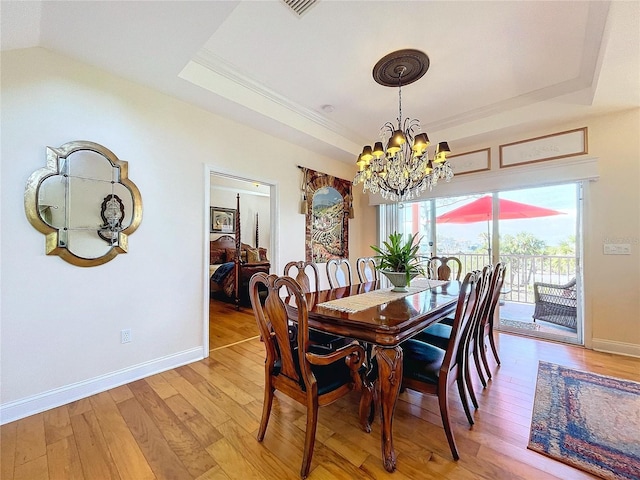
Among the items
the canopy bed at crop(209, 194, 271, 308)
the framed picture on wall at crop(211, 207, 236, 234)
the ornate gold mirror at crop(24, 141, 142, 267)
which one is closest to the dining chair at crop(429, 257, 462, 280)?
the canopy bed at crop(209, 194, 271, 308)

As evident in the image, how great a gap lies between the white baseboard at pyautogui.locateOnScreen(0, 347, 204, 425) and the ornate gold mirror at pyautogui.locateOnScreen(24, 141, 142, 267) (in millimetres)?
986

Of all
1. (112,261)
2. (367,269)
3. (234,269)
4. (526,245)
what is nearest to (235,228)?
(234,269)

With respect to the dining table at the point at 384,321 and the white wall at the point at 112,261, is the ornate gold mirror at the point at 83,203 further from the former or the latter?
the dining table at the point at 384,321

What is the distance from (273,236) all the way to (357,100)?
2060mm

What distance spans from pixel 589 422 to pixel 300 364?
2.08m

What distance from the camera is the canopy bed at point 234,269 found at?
16.0ft

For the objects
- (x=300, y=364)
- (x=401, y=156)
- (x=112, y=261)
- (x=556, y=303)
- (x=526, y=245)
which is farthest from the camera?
(x=526, y=245)

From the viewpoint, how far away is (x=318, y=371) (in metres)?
1.54

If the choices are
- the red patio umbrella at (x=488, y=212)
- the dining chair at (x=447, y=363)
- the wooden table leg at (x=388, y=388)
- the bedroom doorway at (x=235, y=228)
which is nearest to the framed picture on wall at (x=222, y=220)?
the bedroom doorway at (x=235, y=228)

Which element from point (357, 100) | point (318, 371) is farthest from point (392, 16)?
point (318, 371)

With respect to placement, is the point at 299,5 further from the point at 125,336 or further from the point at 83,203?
the point at 125,336

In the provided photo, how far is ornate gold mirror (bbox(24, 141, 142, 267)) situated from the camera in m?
2.01

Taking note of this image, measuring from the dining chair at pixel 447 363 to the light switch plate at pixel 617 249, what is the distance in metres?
2.69

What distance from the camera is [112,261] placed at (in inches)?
91.8
